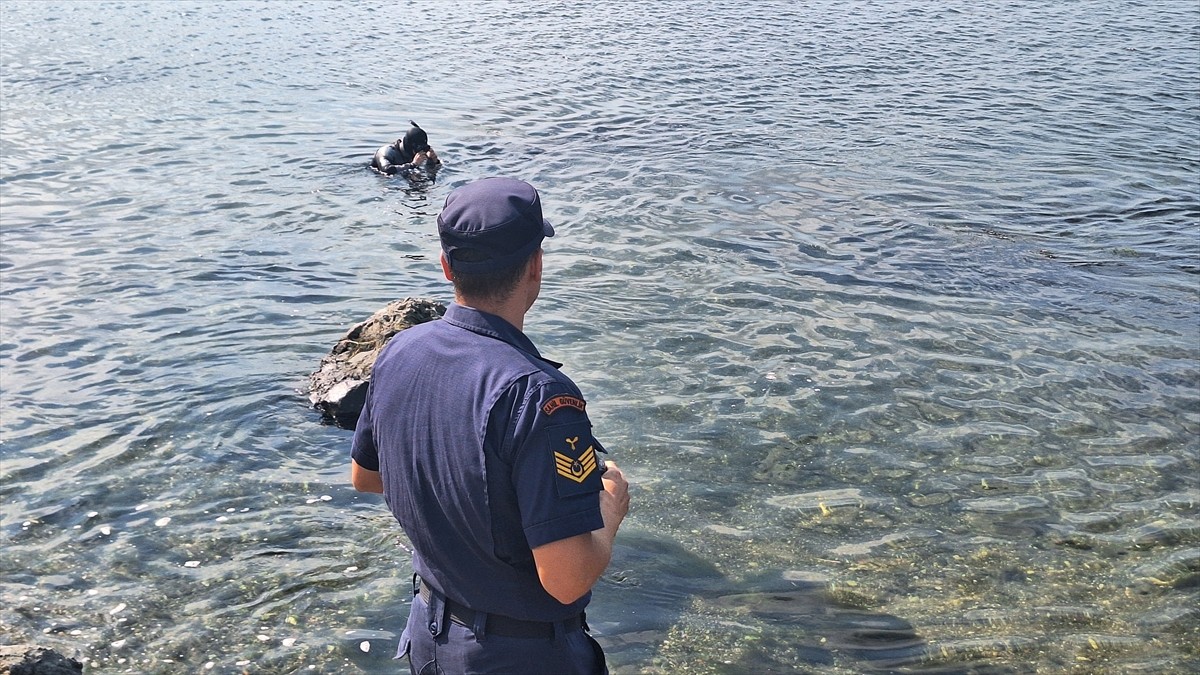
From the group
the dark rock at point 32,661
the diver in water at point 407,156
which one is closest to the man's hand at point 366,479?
the dark rock at point 32,661

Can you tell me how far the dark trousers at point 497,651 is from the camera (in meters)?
3.57

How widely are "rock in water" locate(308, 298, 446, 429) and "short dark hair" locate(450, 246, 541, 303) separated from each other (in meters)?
6.17

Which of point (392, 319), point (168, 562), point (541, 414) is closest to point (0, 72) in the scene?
point (392, 319)

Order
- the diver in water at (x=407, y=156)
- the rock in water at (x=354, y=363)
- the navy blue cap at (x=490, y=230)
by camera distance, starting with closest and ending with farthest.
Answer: the navy blue cap at (x=490, y=230)
the rock in water at (x=354, y=363)
the diver in water at (x=407, y=156)

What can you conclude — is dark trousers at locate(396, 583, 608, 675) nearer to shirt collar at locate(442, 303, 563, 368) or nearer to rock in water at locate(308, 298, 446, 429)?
shirt collar at locate(442, 303, 563, 368)

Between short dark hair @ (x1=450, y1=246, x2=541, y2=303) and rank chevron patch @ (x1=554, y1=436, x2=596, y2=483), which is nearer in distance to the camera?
rank chevron patch @ (x1=554, y1=436, x2=596, y2=483)

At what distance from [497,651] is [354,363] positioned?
262 inches

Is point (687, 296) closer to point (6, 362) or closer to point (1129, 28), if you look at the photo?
point (6, 362)

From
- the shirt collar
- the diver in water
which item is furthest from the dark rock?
the diver in water

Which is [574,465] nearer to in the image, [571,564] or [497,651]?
[571,564]

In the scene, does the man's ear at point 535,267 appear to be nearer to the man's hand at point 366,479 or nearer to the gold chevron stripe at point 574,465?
the gold chevron stripe at point 574,465

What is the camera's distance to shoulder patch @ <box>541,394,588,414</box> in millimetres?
3305

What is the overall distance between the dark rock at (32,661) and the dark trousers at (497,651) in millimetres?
2971

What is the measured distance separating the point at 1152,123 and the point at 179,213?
17402 mm
